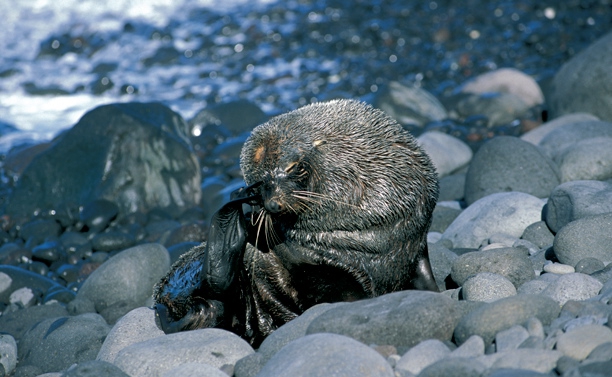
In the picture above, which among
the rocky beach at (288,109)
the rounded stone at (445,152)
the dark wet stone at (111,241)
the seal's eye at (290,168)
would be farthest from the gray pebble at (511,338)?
the dark wet stone at (111,241)

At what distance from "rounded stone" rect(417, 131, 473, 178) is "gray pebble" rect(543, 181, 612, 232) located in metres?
3.77

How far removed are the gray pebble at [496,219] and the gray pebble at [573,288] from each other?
2441 millimetres

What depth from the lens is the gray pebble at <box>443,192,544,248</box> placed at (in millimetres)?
7770

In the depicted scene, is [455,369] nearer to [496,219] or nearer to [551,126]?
[496,219]

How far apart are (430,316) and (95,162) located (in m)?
8.15

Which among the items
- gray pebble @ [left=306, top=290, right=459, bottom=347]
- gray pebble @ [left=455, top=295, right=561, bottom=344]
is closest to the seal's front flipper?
gray pebble @ [left=306, top=290, right=459, bottom=347]

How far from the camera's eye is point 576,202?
711cm

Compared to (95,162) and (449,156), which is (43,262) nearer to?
(95,162)

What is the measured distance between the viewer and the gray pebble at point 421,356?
4312 mm

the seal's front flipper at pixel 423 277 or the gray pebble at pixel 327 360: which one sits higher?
the gray pebble at pixel 327 360

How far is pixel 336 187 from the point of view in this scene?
5621mm

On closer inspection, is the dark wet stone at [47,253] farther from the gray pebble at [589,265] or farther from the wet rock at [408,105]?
the gray pebble at [589,265]

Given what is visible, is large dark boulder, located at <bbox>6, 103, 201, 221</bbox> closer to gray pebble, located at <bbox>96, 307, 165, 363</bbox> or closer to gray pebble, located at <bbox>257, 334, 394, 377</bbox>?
gray pebble, located at <bbox>96, 307, 165, 363</bbox>

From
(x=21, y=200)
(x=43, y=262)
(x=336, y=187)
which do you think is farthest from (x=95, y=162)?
(x=336, y=187)
